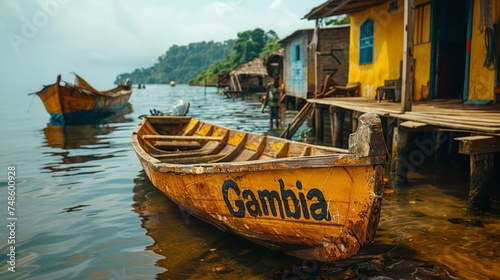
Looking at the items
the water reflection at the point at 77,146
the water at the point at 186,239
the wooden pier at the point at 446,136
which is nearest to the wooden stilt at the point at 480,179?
the wooden pier at the point at 446,136

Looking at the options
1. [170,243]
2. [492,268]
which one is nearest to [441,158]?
[492,268]

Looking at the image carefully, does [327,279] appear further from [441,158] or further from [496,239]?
[441,158]

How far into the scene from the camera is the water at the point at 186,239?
3.83 metres

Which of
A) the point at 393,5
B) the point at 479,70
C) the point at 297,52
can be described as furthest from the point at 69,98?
the point at 479,70

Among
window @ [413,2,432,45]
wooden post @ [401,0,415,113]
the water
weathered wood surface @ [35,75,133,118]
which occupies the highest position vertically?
window @ [413,2,432,45]

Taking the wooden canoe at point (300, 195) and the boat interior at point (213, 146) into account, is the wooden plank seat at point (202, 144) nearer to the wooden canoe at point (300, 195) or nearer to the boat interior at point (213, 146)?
the boat interior at point (213, 146)

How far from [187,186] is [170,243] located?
79cm

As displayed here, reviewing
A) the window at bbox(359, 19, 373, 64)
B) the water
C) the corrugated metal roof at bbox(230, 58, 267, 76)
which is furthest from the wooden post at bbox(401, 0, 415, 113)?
the corrugated metal roof at bbox(230, 58, 267, 76)

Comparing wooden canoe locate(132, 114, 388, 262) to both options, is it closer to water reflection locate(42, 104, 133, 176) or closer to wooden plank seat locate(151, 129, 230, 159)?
wooden plank seat locate(151, 129, 230, 159)

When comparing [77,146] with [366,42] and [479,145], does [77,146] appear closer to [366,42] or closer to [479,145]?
[366,42]

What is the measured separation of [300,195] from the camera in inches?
134

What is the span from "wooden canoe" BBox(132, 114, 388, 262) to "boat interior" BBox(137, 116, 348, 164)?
0.69m

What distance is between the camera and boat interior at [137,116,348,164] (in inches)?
220

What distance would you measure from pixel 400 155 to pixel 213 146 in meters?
3.58
